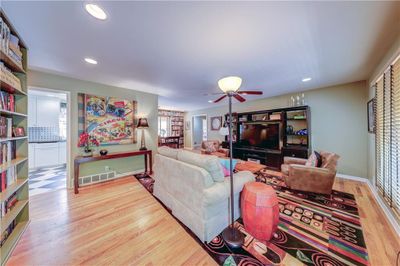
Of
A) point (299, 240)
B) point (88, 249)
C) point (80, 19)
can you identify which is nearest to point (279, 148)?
point (299, 240)

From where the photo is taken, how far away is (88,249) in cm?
148

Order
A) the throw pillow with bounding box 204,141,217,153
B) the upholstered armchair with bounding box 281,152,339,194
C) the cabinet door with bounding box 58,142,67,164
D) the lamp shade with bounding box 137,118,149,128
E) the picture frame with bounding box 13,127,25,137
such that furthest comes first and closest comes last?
the throw pillow with bounding box 204,141,217,153, the cabinet door with bounding box 58,142,67,164, the lamp shade with bounding box 137,118,149,128, the upholstered armchair with bounding box 281,152,339,194, the picture frame with bounding box 13,127,25,137

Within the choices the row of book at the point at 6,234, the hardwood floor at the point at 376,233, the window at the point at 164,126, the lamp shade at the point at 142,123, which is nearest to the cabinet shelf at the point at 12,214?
the row of book at the point at 6,234

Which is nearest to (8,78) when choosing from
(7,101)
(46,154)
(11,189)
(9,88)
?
(9,88)

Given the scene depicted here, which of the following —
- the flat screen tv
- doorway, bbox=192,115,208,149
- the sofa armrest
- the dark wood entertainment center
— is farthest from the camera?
doorway, bbox=192,115,208,149

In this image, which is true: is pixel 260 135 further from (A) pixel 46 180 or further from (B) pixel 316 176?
(A) pixel 46 180

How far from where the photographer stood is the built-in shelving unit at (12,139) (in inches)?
55.5

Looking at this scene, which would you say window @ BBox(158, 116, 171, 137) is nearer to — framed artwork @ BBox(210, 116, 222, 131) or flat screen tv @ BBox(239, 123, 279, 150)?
framed artwork @ BBox(210, 116, 222, 131)

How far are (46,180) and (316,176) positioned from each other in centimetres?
585

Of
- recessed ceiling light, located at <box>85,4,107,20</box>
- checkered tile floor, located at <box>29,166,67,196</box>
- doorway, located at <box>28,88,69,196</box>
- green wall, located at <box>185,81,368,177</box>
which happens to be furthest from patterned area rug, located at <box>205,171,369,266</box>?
doorway, located at <box>28,88,69,196</box>

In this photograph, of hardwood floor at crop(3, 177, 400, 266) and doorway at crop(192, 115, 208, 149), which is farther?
doorway at crop(192, 115, 208, 149)

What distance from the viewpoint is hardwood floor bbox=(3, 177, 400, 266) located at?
1.37 meters

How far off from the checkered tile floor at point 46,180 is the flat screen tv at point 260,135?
5203 millimetres

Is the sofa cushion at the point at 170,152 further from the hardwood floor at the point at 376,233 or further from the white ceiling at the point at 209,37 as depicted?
the hardwood floor at the point at 376,233
